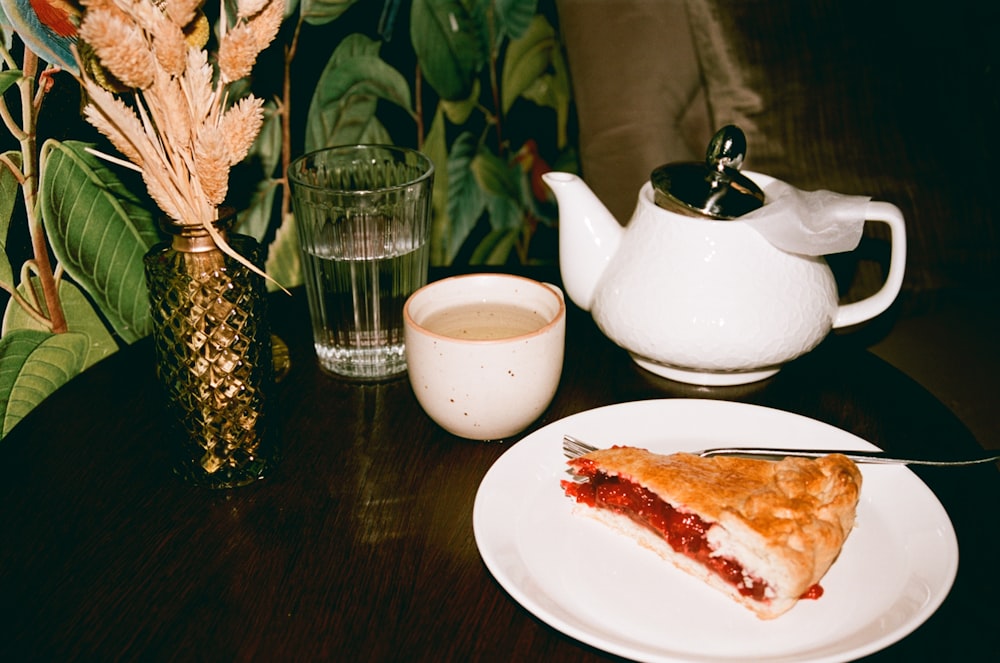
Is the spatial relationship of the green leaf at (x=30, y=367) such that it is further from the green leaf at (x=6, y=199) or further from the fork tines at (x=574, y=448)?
the fork tines at (x=574, y=448)

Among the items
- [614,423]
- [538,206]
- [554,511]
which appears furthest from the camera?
[538,206]

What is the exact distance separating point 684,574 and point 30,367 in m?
0.85

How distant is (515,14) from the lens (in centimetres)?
172

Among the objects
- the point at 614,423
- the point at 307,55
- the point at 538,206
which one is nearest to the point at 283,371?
the point at 614,423

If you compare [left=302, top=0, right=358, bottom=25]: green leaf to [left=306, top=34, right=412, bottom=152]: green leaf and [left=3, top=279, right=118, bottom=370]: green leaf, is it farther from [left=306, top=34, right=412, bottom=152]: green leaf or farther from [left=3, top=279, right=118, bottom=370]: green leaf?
[left=3, top=279, right=118, bottom=370]: green leaf

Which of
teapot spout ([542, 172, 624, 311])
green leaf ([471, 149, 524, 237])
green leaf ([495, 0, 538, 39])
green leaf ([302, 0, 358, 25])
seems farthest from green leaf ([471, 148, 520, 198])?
teapot spout ([542, 172, 624, 311])

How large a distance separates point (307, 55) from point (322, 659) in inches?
38.6

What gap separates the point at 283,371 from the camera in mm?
1046

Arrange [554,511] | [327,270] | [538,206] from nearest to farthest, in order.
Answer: [554,511] → [327,270] → [538,206]

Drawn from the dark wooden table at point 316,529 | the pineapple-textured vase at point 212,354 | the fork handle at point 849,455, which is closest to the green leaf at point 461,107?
the dark wooden table at point 316,529

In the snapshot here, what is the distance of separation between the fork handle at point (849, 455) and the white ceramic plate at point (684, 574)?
0.01 m

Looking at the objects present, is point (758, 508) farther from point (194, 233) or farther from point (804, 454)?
point (194, 233)

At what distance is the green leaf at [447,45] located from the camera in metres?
1.54

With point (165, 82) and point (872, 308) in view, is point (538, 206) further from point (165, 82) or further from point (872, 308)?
point (165, 82)
